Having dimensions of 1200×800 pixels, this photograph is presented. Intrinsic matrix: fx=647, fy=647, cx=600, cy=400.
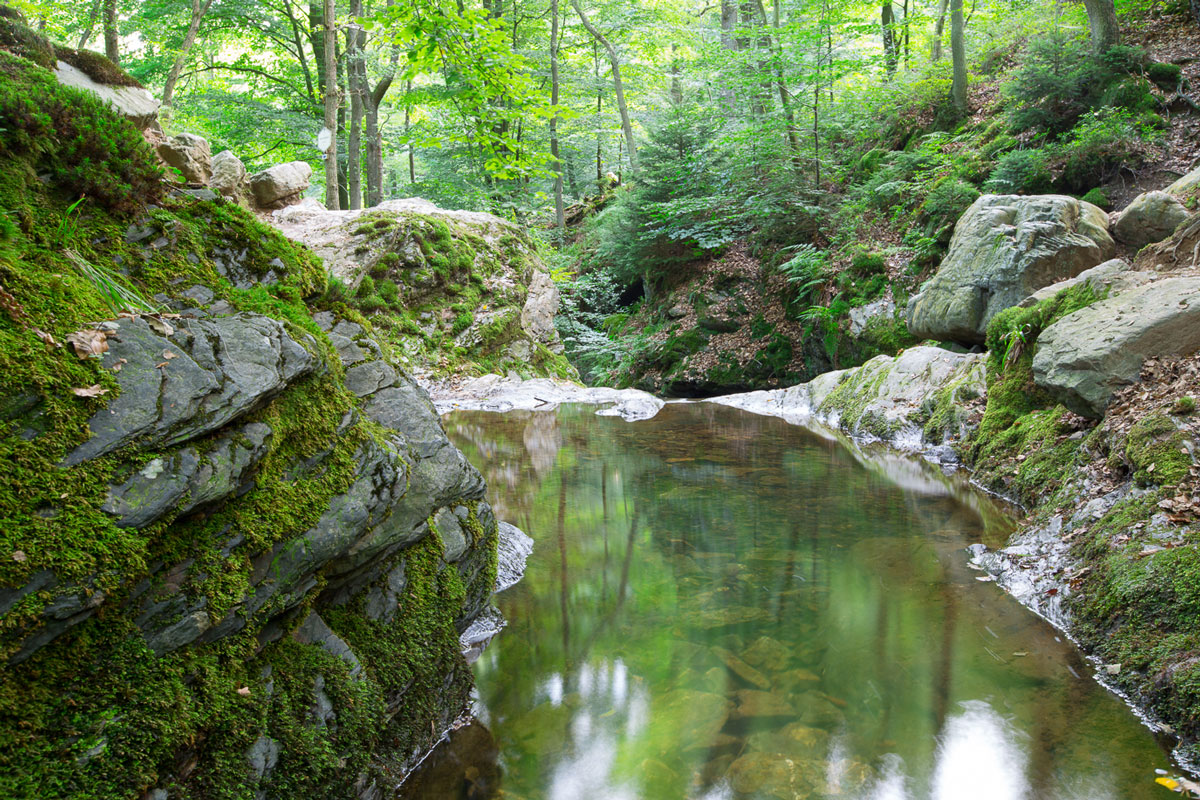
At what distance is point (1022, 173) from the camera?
11133 mm

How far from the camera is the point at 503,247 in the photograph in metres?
15.9

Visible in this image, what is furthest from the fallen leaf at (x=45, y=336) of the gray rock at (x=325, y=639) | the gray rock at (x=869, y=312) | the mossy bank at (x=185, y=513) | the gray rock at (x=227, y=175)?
the gray rock at (x=869, y=312)

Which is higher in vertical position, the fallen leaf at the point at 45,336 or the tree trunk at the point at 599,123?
the tree trunk at the point at 599,123

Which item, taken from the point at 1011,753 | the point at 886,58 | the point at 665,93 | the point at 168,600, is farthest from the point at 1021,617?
the point at 665,93

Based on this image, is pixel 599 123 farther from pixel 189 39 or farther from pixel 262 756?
pixel 262 756

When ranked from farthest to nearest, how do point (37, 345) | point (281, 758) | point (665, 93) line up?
point (665, 93) → point (281, 758) → point (37, 345)

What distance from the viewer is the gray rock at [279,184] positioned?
1283 cm

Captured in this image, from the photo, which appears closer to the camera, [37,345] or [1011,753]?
[37,345]

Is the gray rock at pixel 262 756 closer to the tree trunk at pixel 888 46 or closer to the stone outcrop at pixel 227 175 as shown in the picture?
the stone outcrop at pixel 227 175

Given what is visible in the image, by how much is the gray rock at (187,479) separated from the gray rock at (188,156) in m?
6.40

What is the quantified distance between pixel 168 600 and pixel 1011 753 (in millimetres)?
3571

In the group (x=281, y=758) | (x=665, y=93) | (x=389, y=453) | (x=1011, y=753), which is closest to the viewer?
(x=281, y=758)

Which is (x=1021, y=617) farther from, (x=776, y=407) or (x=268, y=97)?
(x=268, y=97)

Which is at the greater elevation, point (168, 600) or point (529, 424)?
point (168, 600)
